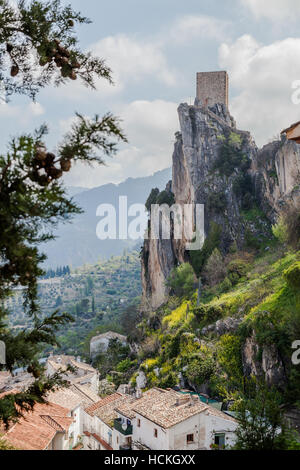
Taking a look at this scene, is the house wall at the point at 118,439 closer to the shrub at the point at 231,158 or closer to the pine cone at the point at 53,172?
the pine cone at the point at 53,172

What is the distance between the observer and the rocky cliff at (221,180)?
3133cm

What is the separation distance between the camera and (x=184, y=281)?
32.3 m

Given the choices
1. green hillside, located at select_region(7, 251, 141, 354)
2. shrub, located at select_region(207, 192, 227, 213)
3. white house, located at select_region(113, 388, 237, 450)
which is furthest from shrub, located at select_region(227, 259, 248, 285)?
green hillside, located at select_region(7, 251, 141, 354)

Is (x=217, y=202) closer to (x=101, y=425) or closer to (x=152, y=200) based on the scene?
(x=152, y=200)

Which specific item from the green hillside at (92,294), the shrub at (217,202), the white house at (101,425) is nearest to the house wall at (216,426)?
the white house at (101,425)

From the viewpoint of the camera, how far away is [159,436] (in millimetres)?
10555

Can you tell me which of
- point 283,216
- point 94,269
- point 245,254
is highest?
point 283,216

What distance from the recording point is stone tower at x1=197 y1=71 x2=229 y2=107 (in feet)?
135

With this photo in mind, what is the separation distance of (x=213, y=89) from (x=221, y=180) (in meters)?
11.8

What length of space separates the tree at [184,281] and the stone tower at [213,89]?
18.1 m

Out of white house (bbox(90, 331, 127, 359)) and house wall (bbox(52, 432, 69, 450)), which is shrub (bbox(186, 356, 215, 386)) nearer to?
house wall (bbox(52, 432, 69, 450))

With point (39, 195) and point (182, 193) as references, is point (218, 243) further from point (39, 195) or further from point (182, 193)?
point (39, 195)

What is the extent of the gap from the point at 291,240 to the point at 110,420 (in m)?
12.7

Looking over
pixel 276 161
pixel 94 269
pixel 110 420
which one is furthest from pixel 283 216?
pixel 94 269
